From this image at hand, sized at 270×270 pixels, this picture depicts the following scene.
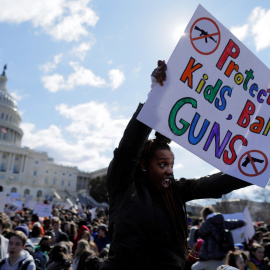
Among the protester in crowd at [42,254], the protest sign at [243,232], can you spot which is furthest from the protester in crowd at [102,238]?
the protest sign at [243,232]

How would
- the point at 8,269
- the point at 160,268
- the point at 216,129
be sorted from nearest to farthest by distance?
1. the point at 160,268
2. the point at 216,129
3. the point at 8,269

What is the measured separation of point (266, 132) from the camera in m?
2.19

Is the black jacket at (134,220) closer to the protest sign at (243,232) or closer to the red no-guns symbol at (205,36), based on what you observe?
the red no-guns symbol at (205,36)

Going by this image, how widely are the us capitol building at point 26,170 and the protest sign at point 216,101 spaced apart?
67.0 meters

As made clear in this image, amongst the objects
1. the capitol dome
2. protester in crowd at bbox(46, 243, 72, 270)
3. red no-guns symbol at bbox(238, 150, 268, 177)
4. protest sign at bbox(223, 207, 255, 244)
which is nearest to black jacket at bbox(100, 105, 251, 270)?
red no-guns symbol at bbox(238, 150, 268, 177)

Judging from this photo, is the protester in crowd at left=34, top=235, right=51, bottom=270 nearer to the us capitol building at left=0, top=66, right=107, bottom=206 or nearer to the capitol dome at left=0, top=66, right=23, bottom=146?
the us capitol building at left=0, top=66, right=107, bottom=206

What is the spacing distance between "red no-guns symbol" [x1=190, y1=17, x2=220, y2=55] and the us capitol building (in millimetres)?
67214

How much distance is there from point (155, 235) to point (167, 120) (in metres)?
0.64

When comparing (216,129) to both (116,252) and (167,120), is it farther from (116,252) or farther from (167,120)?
(116,252)

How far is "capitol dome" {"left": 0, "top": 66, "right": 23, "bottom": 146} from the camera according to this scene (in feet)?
274

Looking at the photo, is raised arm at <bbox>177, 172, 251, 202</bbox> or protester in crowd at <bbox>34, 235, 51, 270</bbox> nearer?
raised arm at <bbox>177, 172, 251, 202</bbox>

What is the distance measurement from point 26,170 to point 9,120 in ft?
49.1

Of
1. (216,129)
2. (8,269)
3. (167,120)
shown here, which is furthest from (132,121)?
(8,269)

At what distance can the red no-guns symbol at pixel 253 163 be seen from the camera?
2.02 m
